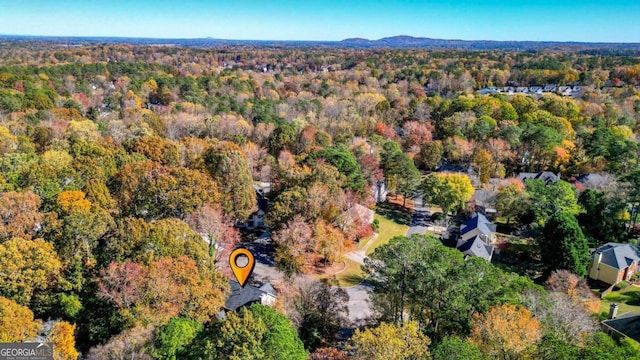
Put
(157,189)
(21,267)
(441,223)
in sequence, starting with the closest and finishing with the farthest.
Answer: (21,267), (157,189), (441,223)

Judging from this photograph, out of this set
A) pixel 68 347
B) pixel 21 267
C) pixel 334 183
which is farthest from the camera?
pixel 334 183

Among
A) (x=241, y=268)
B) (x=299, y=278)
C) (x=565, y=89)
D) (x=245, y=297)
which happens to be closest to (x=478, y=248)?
(x=299, y=278)

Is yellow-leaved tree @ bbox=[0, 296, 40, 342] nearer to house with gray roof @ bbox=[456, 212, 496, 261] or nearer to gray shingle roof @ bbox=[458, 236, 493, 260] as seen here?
house with gray roof @ bbox=[456, 212, 496, 261]

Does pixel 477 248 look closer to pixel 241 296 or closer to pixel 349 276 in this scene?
pixel 349 276

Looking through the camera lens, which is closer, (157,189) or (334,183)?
(157,189)

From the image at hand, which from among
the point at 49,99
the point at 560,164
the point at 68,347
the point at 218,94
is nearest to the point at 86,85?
the point at 49,99

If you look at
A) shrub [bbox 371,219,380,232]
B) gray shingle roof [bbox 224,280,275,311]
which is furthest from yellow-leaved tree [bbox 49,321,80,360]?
shrub [bbox 371,219,380,232]

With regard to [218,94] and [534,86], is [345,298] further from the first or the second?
[534,86]
